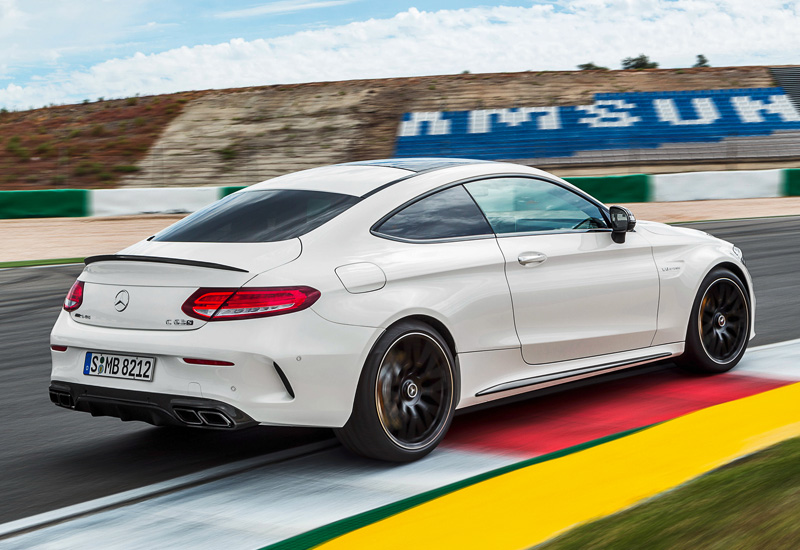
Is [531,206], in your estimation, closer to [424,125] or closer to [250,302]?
[250,302]

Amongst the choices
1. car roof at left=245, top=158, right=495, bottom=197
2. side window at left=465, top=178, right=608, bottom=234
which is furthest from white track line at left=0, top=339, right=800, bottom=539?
side window at left=465, top=178, right=608, bottom=234

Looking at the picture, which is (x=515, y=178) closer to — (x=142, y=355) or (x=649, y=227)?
(x=649, y=227)

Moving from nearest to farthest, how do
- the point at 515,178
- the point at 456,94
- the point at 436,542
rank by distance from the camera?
the point at 436,542
the point at 515,178
the point at 456,94

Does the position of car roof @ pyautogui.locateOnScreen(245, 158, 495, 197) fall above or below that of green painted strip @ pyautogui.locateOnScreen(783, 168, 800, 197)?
above

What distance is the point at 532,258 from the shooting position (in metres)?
5.28

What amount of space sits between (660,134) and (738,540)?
3904cm

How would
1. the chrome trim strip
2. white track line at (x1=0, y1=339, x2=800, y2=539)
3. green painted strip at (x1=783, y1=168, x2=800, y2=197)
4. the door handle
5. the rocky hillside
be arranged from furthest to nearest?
1. the rocky hillside
2. green painted strip at (x1=783, y1=168, x2=800, y2=197)
3. the door handle
4. the chrome trim strip
5. white track line at (x1=0, y1=339, x2=800, y2=539)

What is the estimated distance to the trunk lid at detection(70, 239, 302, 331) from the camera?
14.4 ft

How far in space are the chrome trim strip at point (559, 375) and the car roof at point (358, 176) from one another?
3.92ft

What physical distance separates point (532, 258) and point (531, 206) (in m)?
0.52

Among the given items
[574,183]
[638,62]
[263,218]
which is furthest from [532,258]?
[638,62]

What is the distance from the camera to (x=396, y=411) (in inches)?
183

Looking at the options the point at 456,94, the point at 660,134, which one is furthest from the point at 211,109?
the point at 660,134

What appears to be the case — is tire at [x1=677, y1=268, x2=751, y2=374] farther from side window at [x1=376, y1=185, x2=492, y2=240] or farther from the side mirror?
side window at [x1=376, y1=185, x2=492, y2=240]
